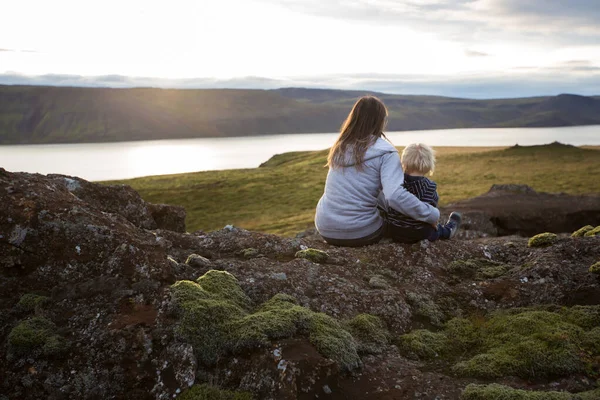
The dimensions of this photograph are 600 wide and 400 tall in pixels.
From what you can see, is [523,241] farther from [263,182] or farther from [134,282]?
[263,182]

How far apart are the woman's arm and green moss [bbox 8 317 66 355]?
652 cm

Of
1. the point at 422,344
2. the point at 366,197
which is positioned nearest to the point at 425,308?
the point at 422,344

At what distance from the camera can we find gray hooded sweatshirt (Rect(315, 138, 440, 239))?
9500mm

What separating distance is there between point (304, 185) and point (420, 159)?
2289 inches

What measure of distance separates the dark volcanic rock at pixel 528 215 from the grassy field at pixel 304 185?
47.0ft

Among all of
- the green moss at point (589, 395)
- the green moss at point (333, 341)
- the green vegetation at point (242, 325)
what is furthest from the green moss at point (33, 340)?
the green moss at point (589, 395)

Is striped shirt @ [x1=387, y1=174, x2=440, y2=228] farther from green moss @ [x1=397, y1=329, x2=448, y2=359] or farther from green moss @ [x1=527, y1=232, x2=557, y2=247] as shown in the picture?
green moss @ [x1=397, y1=329, x2=448, y2=359]

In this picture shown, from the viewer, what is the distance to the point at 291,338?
6.45 m

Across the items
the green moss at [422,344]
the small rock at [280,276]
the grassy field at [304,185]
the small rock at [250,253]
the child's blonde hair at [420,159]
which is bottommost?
the grassy field at [304,185]

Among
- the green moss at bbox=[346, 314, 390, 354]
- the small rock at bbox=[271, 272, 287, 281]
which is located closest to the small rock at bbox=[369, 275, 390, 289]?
the green moss at bbox=[346, 314, 390, 354]

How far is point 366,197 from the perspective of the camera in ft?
33.1

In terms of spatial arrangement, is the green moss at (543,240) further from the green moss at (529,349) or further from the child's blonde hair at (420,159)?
the green moss at (529,349)

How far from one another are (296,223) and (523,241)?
3105 cm

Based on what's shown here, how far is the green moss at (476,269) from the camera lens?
961 cm
